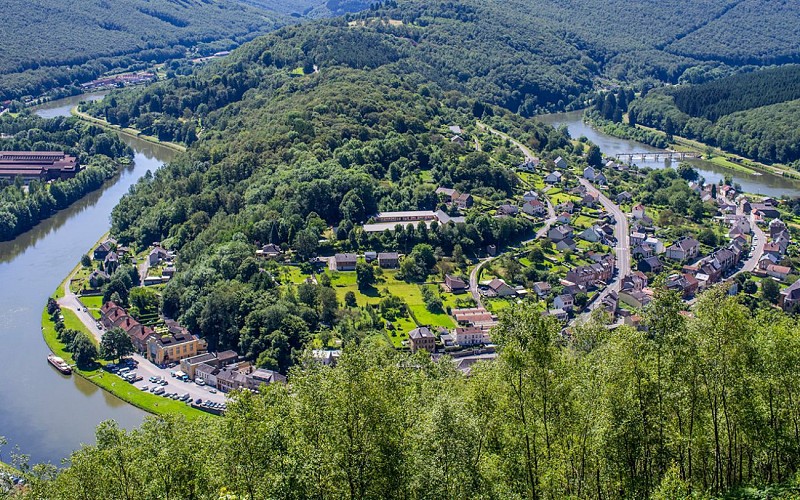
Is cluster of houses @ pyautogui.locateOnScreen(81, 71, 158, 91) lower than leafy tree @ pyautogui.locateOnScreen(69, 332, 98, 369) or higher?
lower

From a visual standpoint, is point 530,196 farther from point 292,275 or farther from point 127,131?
point 127,131

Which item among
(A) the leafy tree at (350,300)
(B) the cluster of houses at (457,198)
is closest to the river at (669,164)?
(B) the cluster of houses at (457,198)

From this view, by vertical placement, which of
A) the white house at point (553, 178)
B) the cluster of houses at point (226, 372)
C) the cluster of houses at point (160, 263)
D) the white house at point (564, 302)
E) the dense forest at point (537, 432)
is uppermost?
the dense forest at point (537, 432)

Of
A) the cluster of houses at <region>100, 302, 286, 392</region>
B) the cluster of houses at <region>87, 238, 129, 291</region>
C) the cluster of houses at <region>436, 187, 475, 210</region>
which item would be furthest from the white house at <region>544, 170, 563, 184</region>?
the cluster of houses at <region>100, 302, 286, 392</region>

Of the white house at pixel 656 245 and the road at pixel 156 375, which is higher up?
the white house at pixel 656 245

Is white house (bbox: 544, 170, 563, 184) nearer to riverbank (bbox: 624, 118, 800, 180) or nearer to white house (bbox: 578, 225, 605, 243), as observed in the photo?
white house (bbox: 578, 225, 605, 243)

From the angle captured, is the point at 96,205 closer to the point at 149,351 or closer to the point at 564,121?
A: the point at 149,351

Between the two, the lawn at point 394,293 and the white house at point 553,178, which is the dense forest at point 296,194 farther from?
the white house at point 553,178

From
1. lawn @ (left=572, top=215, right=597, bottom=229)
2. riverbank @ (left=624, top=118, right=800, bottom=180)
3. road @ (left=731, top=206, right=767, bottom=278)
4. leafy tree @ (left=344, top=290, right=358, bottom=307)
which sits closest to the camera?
leafy tree @ (left=344, top=290, right=358, bottom=307)
